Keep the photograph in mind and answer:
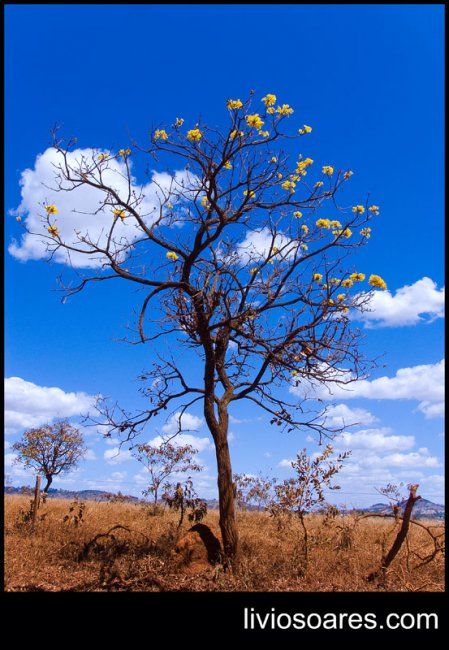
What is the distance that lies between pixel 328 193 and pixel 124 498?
56.8 ft

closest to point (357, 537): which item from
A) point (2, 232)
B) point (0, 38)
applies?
A: point (2, 232)

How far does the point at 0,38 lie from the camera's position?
7516 mm

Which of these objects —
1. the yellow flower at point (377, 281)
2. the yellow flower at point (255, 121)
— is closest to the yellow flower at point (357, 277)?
the yellow flower at point (377, 281)

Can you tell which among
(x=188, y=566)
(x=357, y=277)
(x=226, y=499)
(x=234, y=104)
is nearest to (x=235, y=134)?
(x=234, y=104)

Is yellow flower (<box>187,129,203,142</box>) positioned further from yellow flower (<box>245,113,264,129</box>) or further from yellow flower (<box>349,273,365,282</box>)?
yellow flower (<box>349,273,365,282</box>)

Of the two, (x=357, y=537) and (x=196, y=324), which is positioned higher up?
(x=196, y=324)

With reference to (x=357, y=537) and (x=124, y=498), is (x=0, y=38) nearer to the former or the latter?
(x=357, y=537)

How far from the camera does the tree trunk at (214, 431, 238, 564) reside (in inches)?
402

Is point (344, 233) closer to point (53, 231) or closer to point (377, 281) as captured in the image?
point (377, 281)

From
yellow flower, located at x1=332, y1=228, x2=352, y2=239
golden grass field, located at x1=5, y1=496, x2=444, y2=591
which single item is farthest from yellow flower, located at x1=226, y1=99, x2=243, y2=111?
golden grass field, located at x1=5, y1=496, x2=444, y2=591
